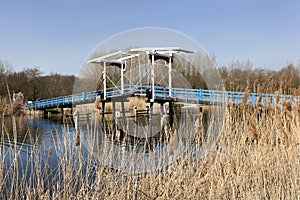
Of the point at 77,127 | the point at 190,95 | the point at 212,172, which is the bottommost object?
the point at 212,172

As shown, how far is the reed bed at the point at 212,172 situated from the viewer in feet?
7.71

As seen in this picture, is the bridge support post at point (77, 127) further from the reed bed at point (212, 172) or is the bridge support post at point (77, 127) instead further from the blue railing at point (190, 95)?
the blue railing at point (190, 95)

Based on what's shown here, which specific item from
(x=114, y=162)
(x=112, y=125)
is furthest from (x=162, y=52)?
(x=114, y=162)

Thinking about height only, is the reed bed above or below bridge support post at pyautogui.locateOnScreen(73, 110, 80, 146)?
below

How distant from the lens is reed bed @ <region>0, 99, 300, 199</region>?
2350mm

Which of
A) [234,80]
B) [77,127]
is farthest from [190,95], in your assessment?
[77,127]

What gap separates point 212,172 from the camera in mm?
2621

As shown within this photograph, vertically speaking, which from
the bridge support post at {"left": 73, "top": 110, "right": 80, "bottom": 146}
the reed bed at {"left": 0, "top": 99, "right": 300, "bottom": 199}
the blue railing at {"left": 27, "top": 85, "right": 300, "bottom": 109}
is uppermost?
the blue railing at {"left": 27, "top": 85, "right": 300, "bottom": 109}

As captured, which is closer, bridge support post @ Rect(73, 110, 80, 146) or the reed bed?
the reed bed

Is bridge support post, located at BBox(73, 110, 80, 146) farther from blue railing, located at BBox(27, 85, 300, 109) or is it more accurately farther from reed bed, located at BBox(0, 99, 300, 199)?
blue railing, located at BBox(27, 85, 300, 109)

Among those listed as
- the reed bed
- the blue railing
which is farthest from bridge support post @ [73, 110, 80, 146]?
the blue railing

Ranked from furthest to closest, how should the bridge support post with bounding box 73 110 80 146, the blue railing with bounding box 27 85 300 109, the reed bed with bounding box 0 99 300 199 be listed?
the blue railing with bounding box 27 85 300 109
the bridge support post with bounding box 73 110 80 146
the reed bed with bounding box 0 99 300 199

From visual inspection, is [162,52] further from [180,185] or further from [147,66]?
[180,185]

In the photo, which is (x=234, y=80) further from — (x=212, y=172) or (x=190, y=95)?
(x=212, y=172)
